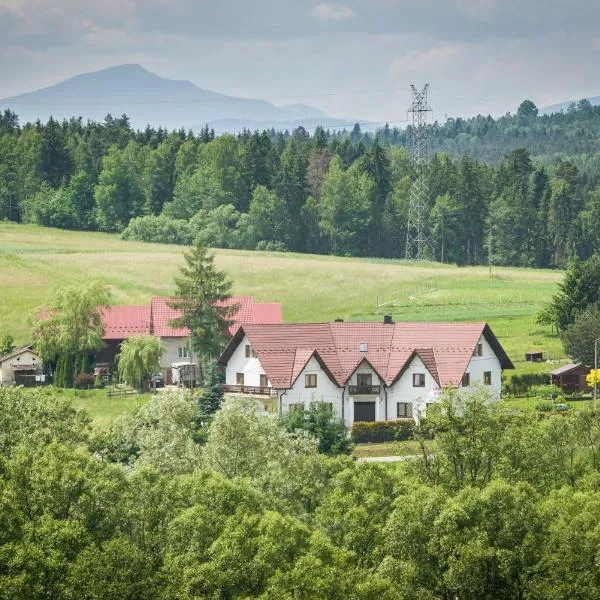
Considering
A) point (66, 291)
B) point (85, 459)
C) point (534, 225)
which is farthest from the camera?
point (534, 225)

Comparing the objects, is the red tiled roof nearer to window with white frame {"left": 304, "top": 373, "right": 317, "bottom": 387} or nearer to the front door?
window with white frame {"left": 304, "top": 373, "right": 317, "bottom": 387}

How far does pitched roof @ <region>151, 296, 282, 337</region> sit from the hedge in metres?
20.5

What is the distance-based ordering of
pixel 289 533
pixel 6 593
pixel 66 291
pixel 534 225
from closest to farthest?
1. pixel 6 593
2. pixel 289 533
3. pixel 66 291
4. pixel 534 225

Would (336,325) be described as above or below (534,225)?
below

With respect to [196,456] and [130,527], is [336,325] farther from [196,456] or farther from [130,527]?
[130,527]

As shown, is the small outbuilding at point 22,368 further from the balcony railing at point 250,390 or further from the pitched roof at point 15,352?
the balcony railing at point 250,390

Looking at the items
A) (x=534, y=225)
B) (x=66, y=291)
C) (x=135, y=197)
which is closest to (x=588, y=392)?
(x=66, y=291)

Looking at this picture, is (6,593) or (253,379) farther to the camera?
(253,379)

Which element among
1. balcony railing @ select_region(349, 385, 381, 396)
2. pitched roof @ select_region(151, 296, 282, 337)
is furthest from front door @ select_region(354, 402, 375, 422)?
pitched roof @ select_region(151, 296, 282, 337)

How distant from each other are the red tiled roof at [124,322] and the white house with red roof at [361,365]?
13886 mm

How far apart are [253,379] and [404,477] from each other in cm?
3402

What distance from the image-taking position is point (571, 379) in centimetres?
9506

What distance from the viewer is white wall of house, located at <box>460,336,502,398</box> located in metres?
91.8

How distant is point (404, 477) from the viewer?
59156 millimetres
